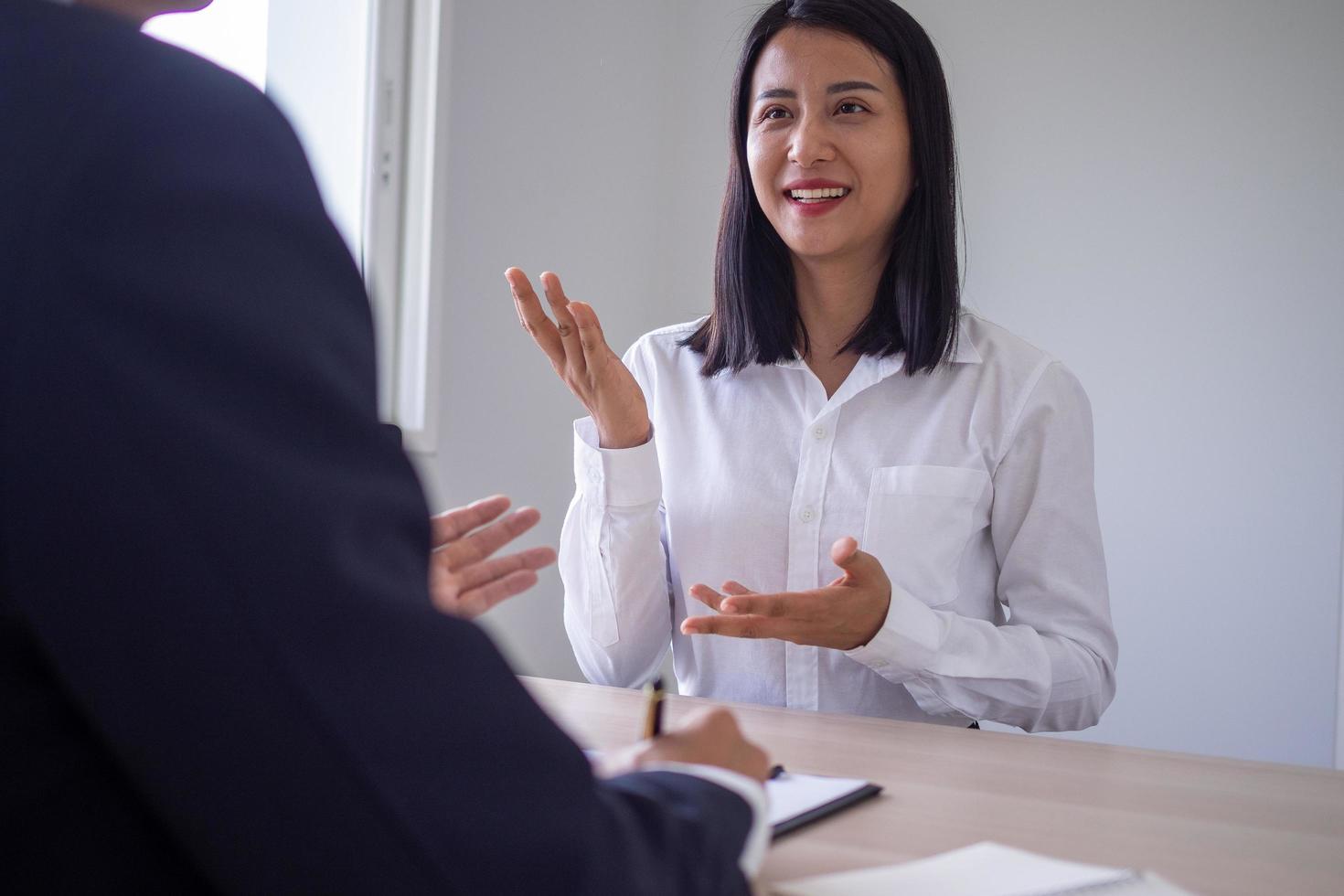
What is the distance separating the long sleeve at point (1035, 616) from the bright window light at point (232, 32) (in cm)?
187

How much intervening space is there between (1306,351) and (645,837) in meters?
3.31

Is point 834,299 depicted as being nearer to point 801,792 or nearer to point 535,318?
point 535,318

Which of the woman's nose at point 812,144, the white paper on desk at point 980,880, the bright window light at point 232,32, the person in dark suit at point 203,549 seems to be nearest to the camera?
the person in dark suit at point 203,549

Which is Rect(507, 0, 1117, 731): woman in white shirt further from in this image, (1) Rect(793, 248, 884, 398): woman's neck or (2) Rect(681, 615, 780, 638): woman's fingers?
(2) Rect(681, 615, 780, 638): woman's fingers

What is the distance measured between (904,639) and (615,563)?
0.46m

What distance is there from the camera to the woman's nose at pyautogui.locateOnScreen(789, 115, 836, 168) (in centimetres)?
173

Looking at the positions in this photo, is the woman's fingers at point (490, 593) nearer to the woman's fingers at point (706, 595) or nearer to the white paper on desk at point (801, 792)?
the woman's fingers at point (706, 595)

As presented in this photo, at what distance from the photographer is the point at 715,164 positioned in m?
4.07

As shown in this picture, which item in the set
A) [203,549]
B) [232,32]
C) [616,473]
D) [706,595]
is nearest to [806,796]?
[706,595]

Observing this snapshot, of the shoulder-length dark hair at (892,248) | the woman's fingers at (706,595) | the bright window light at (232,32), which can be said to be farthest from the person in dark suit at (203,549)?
the bright window light at (232,32)

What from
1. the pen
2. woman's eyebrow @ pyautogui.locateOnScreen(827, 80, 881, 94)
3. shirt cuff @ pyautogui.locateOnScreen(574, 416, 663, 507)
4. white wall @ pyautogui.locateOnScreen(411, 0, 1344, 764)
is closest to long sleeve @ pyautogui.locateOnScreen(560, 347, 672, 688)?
shirt cuff @ pyautogui.locateOnScreen(574, 416, 663, 507)

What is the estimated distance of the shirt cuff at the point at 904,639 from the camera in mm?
1365

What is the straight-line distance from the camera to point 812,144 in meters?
1.73

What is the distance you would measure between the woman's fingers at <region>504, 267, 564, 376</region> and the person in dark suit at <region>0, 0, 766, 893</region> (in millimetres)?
998
